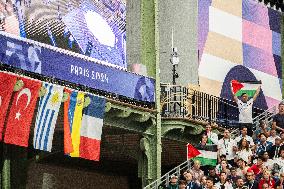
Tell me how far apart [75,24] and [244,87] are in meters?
5.87

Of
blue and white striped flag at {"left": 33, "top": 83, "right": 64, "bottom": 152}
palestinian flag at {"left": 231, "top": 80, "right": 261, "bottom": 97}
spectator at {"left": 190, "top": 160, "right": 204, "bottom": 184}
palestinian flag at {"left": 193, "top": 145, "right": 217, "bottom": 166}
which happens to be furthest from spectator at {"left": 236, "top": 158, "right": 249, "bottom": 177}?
blue and white striped flag at {"left": 33, "top": 83, "right": 64, "bottom": 152}

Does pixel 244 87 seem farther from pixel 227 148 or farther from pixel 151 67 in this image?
pixel 151 67

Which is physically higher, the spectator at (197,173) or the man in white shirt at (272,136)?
the man in white shirt at (272,136)

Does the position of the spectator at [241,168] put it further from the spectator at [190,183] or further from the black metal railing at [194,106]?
the black metal railing at [194,106]

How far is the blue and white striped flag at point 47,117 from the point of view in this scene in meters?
26.4

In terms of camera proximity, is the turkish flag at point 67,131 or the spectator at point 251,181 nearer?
the spectator at point 251,181

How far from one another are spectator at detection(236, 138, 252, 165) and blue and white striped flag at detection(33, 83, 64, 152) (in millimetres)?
5481

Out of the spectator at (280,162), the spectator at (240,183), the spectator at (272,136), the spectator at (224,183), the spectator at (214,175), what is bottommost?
the spectator at (240,183)

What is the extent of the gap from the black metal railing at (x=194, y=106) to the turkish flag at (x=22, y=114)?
5.83 meters

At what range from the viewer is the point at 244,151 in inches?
1077

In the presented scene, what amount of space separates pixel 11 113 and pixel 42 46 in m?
2.69

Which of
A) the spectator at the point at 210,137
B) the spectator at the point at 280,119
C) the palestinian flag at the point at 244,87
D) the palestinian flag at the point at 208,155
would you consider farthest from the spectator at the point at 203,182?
the palestinian flag at the point at 244,87

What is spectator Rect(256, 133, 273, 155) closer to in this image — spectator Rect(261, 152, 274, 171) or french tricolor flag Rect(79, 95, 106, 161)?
spectator Rect(261, 152, 274, 171)

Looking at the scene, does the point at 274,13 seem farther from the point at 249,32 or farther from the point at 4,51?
the point at 4,51
